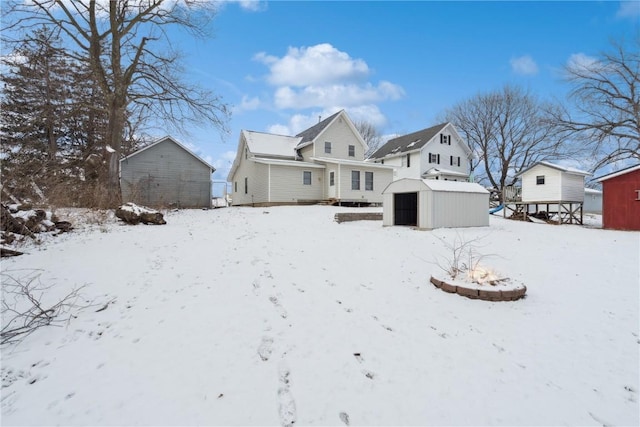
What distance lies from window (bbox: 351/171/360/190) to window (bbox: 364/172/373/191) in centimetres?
66

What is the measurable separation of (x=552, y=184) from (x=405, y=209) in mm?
11076

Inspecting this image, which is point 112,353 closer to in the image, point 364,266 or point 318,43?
point 364,266

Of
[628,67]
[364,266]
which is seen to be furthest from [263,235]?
[628,67]

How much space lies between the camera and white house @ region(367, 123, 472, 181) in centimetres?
2831

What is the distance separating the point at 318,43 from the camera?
17188 millimetres

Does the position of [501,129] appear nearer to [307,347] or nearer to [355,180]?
[355,180]

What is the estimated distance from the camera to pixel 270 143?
23.1 m

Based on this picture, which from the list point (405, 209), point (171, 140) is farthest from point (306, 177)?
point (171, 140)

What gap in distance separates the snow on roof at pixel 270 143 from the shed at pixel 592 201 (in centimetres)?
2914

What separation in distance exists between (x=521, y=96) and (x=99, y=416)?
37.5 m

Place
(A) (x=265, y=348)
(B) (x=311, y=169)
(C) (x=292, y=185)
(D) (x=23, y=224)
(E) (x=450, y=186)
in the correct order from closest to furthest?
1. (A) (x=265, y=348)
2. (D) (x=23, y=224)
3. (E) (x=450, y=186)
4. (C) (x=292, y=185)
5. (B) (x=311, y=169)

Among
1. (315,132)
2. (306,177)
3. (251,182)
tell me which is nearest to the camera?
(306,177)

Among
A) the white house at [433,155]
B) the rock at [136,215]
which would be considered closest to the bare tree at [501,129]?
the white house at [433,155]

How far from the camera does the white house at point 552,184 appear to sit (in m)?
17.9
